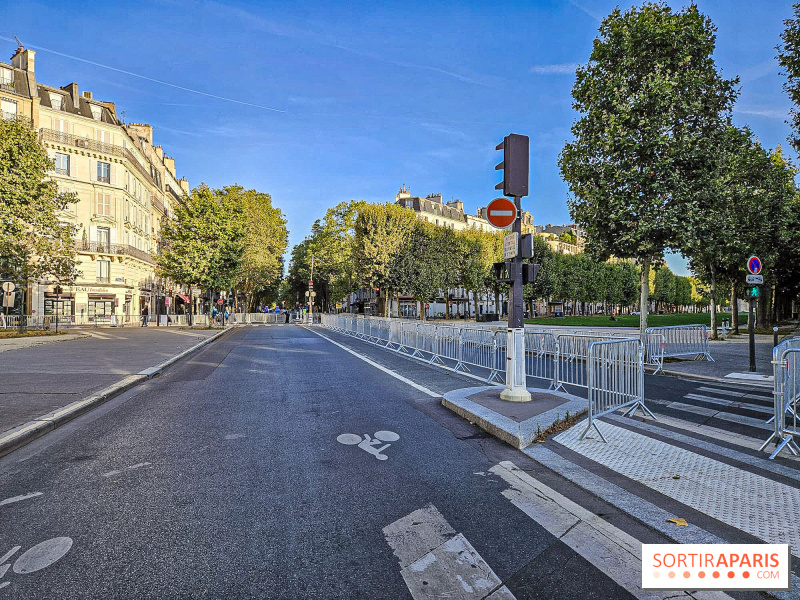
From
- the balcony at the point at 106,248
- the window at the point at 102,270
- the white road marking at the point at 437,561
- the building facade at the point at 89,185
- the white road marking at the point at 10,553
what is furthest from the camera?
the window at the point at 102,270

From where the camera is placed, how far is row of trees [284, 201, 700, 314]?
42938mm

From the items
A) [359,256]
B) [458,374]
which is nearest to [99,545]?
[458,374]

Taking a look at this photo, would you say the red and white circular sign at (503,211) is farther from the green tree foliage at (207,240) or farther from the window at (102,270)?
the window at (102,270)

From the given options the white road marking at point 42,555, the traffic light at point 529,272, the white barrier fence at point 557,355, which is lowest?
the white road marking at point 42,555

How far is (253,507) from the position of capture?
142 inches

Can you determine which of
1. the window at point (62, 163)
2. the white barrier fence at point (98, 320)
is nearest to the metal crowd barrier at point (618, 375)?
the white barrier fence at point (98, 320)

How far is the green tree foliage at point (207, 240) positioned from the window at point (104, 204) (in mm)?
8646

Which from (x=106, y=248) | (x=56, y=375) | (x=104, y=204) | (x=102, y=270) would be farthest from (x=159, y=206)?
(x=56, y=375)

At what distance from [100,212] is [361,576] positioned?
160 feet

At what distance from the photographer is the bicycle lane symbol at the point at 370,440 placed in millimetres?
5137

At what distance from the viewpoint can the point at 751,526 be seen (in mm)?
3316

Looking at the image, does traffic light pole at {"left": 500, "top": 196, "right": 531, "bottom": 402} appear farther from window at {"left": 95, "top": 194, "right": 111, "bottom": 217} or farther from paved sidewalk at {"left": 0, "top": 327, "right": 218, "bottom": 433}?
window at {"left": 95, "top": 194, "right": 111, "bottom": 217}

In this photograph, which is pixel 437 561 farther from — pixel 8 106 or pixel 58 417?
pixel 8 106

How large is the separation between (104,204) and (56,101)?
10208mm
